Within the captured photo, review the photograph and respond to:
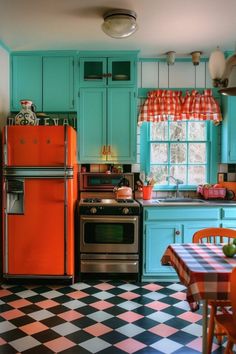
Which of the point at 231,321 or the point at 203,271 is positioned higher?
the point at 203,271

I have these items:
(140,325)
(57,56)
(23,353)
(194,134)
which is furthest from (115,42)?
(23,353)

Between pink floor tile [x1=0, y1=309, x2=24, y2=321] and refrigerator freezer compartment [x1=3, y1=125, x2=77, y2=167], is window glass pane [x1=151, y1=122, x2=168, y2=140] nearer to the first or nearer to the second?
refrigerator freezer compartment [x1=3, y1=125, x2=77, y2=167]

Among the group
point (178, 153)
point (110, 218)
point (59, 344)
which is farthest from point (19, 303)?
point (178, 153)

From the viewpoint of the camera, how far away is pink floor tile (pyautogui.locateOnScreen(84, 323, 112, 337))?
2744 millimetres

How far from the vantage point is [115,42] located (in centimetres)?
395

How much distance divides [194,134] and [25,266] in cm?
262

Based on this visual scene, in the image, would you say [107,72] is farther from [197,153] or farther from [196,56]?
[197,153]

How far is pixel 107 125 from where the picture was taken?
4289 mm

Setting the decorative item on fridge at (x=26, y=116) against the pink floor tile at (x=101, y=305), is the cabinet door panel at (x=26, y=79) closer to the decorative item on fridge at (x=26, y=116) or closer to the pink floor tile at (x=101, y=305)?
the decorative item on fridge at (x=26, y=116)

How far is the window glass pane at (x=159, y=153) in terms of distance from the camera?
4660 millimetres

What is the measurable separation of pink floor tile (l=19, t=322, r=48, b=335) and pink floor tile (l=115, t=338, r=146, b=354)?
641 millimetres

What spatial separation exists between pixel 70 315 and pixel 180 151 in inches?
99.3

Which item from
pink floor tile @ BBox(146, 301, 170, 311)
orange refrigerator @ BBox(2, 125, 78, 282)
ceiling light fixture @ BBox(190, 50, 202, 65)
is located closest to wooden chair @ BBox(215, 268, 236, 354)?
pink floor tile @ BBox(146, 301, 170, 311)

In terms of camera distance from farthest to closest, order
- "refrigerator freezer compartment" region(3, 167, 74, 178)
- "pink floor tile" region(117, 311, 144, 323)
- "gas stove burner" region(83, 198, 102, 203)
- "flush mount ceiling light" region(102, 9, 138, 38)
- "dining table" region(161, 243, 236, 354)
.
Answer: "gas stove burner" region(83, 198, 102, 203)
"refrigerator freezer compartment" region(3, 167, 74, 178)
"flush mount ceiling light" region(102, 9, 138, 38)
"pink floor tile" region(117, 311, 144, 323)
"dining table" region(161, 243, 236, 354)
